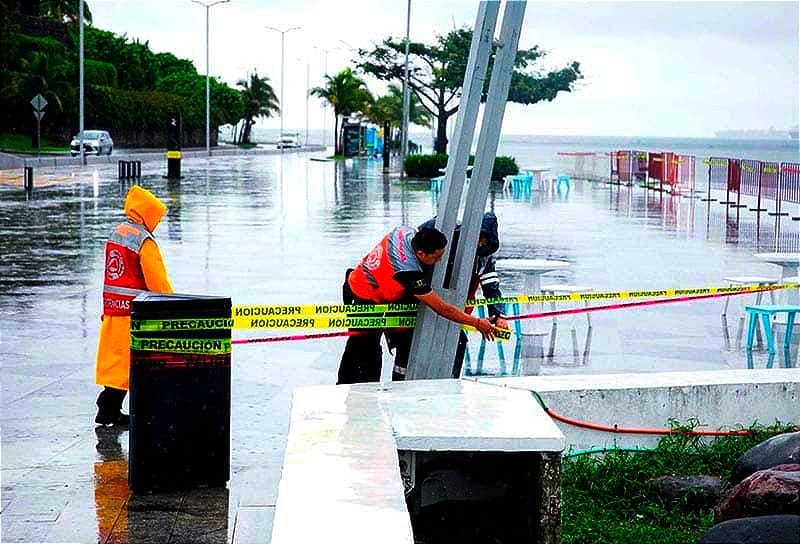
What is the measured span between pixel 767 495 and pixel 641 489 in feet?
5.97

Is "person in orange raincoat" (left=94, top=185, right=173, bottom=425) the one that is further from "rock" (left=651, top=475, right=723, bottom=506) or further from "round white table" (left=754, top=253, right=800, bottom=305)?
"round white table" (left=754, top=253, right=800, bottom=305)

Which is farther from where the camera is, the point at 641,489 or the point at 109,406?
the point at 109,406

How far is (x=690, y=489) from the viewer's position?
6492 millimetres

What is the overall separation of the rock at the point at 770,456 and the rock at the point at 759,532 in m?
1.86

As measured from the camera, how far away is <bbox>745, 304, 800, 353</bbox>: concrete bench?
38.8 ft

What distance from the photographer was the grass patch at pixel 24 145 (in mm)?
71312

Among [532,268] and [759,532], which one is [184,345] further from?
[532,268]

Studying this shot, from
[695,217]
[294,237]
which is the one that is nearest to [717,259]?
[294,237]

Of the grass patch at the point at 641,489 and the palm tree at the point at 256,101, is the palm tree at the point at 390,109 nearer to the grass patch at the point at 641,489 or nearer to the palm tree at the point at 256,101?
the palm tree at the point at 256,101

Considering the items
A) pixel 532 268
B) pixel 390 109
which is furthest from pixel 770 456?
pixel 390 109

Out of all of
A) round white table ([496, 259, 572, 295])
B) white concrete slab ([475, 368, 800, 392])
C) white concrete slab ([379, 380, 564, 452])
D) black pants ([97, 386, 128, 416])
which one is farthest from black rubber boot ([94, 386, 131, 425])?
round white table ([496, 259, 572, 295])

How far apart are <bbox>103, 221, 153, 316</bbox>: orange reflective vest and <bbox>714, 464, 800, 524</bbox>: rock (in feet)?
14.8

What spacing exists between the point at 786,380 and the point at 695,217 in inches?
956

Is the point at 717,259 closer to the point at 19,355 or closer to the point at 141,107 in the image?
the point at 19,355
